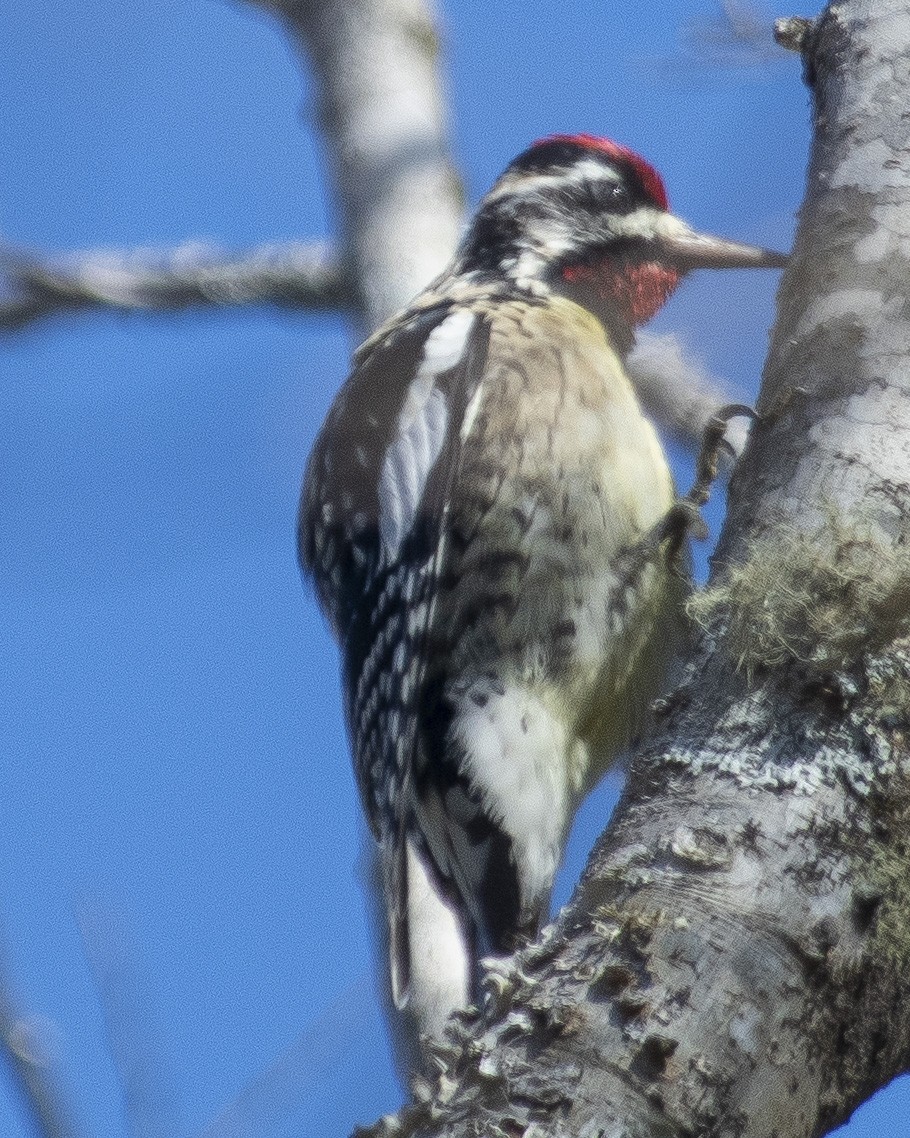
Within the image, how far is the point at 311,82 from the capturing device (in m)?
3.44

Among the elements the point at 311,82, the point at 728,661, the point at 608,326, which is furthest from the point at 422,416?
the point at 728,661

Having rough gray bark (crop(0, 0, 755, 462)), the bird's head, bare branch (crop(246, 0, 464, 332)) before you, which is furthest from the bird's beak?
bare branch (crop(246, 0, 464, 332))

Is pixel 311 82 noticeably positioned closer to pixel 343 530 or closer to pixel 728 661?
pixel 343 530

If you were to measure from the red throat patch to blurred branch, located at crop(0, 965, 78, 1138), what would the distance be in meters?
1.84

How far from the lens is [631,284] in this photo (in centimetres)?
314

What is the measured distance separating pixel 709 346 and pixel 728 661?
31 cm

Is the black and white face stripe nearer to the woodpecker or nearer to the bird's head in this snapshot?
the bird's head

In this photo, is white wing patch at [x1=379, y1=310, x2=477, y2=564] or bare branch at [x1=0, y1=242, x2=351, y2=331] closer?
white wing patch at [x1=379, y1=310, x2=477, y2=564]

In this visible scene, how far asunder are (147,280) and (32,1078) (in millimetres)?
2424

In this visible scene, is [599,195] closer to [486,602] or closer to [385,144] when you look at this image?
[385,144]

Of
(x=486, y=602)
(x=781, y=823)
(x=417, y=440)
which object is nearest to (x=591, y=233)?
(x=417, y=440)

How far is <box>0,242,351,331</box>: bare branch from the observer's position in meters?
3.64

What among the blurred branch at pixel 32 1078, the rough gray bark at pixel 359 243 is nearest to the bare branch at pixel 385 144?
the rough gray bark at pixel 359 243

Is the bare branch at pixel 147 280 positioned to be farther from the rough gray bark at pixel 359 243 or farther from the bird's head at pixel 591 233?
the bird's head at pixel 591 233
